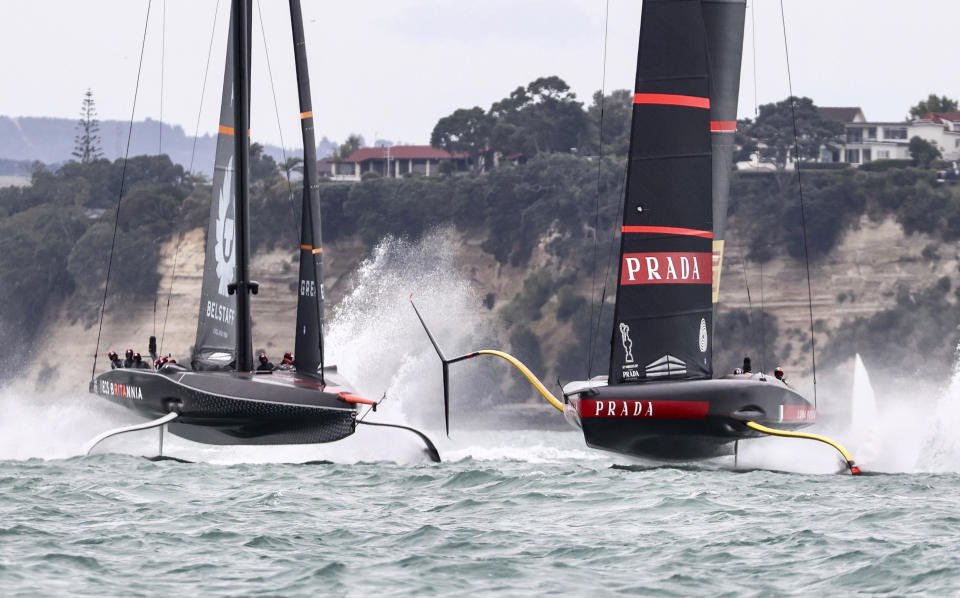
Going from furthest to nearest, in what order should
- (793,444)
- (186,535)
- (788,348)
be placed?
1. (788,348)
2. (793,444)
3. (186,535)

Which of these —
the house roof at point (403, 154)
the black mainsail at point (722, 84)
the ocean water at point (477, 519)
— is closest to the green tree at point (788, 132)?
the house roof at point (403, 154)

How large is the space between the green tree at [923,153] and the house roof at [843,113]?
1620 centimetres

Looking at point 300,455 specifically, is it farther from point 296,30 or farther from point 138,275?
point 138,275

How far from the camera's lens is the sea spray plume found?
6931 centimetres

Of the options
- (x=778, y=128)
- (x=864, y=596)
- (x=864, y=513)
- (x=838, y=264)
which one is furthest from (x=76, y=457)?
(x=778, y=128)

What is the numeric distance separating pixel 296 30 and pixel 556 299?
54496mm

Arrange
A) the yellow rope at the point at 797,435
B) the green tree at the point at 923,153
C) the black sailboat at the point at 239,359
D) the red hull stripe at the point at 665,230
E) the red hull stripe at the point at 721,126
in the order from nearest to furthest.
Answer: the yellow rope at the point at 797,435, the red hull stripe at the point at 665,230, the black sailboat at the point at 239,359, the red hull stripe at the point at 721,126, the green tree at the point at 923,153

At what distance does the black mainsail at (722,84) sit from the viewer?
2551cm

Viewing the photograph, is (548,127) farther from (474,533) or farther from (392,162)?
(474,533)

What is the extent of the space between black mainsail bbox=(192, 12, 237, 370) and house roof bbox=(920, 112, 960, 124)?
273 feet

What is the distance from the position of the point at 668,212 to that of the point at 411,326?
1997 inches

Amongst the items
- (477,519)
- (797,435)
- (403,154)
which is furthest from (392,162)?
(477,519)

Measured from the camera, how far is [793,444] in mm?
23766

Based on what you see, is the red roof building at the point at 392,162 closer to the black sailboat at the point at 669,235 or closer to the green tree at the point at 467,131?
the green tree at the point at 467,131
